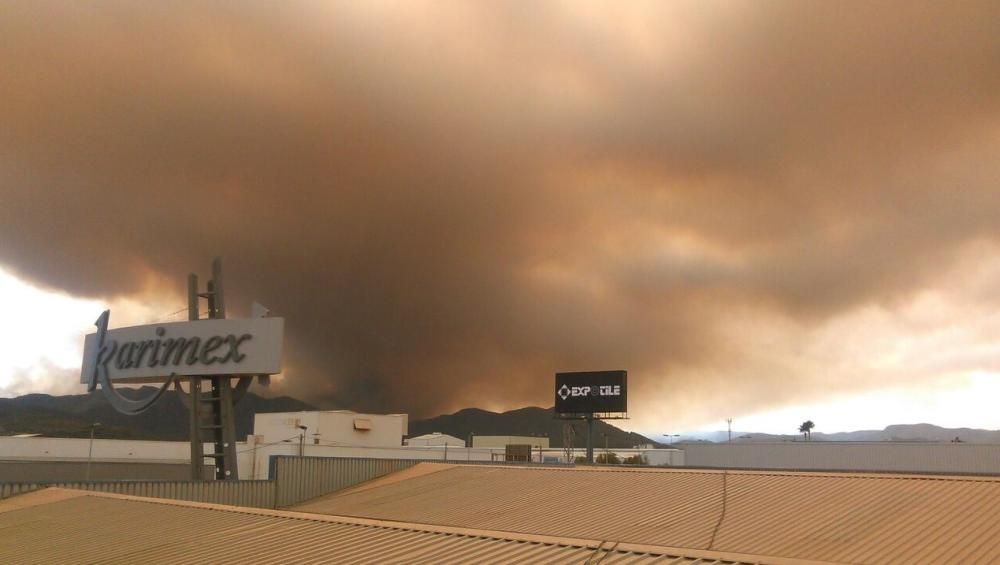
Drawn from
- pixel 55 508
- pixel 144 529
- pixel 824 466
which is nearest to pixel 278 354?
pixel 55 508

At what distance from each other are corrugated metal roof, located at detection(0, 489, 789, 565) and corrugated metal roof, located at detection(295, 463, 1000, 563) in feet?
21.1

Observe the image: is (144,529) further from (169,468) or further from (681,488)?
(169,468)

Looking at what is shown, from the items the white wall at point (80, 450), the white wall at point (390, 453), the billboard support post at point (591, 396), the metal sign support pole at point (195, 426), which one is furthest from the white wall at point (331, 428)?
the metal sign support pole at point (195, 426)

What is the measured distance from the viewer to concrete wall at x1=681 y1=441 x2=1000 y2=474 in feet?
263

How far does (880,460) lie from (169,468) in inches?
2871

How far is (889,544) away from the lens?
80.3 feet

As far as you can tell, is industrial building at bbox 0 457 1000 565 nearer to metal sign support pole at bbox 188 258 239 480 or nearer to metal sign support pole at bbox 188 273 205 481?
metal sign support pole at bbox 188 258 239 480

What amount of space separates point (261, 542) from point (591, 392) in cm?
5751

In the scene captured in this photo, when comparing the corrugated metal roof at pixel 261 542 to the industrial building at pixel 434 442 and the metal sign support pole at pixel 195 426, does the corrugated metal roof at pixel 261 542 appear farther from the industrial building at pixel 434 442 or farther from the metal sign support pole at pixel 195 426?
the industrial building at pixel 434 442

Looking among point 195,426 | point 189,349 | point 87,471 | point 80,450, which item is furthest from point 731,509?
point 80,450

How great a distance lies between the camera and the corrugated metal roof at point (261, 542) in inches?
782

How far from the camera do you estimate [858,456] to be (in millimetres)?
86188

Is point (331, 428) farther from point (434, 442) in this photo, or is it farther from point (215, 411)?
point (434, 442)

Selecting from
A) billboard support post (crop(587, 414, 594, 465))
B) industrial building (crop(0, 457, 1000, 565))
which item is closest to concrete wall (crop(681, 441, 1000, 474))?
billboard support post (crop(587, 414, 594, 465))
